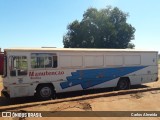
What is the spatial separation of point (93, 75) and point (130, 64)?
3.18m

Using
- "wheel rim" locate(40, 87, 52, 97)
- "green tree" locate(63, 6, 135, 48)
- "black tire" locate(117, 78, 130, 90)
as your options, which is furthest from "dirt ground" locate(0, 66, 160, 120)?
"green tree" locate(63, 6, 135, 48)

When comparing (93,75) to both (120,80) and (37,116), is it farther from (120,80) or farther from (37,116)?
(37,116)

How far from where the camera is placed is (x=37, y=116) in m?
10.1

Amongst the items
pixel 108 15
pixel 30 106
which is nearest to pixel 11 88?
pixel 30 106

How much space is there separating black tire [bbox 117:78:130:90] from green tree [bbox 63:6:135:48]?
33440 millimetres

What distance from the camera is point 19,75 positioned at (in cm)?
1378

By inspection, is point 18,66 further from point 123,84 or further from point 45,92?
point 123,84

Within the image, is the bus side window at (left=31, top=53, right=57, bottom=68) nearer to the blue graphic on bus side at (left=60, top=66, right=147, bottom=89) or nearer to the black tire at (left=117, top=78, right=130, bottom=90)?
the blue graphic on bus side at (left=60, top=66, right=147, bottom=89)

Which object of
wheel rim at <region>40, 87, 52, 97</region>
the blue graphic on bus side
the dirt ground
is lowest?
the dirt ground

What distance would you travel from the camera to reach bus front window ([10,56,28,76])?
13.6 m

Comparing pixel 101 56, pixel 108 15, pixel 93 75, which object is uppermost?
pixel 108 15

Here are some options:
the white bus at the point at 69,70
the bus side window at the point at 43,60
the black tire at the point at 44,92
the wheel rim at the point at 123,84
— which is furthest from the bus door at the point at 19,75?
the wheel rim at the point at 123,84

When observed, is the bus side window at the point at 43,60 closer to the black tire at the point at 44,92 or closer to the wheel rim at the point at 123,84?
the black tire at the point at 44,92

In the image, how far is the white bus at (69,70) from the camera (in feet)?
45.2
